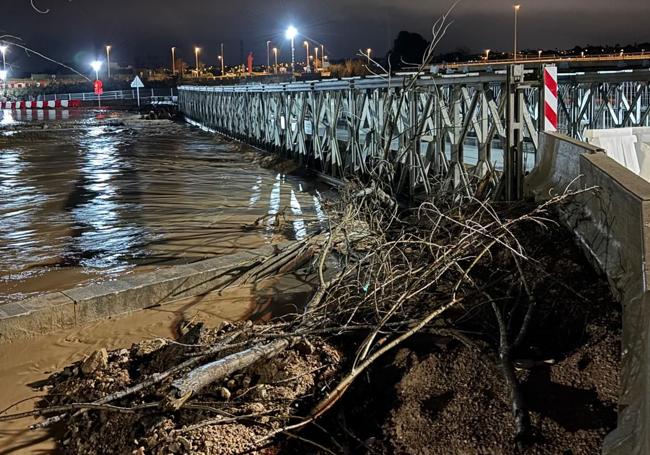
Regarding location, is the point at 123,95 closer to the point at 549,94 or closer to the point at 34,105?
the point at 34,105

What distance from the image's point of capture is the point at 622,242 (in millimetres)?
4082

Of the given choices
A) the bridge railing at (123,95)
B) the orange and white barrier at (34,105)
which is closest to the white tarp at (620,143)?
the orange and white barrier at (34,105)

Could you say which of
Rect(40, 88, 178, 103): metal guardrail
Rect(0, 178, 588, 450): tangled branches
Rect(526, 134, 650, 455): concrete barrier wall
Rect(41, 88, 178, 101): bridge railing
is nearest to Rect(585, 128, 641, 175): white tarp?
Rect(526, 134, 650, 455): concrete barrier wall

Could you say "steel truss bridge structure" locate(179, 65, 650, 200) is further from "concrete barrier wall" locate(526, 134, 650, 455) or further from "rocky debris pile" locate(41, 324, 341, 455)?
"rocky debris pile" locate(41, 324, 341, 455)

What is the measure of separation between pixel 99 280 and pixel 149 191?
6.52 metres

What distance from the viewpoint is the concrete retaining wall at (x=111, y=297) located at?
571cm

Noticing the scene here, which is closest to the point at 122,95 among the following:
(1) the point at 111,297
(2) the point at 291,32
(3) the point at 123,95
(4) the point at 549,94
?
(3) the point at 123,95

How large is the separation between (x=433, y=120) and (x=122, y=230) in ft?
14.7

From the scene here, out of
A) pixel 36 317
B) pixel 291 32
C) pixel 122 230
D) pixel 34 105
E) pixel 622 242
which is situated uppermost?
pixel 291 32

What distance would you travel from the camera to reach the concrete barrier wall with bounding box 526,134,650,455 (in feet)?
9.82

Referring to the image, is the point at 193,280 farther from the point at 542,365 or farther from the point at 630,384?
the point at 630,384

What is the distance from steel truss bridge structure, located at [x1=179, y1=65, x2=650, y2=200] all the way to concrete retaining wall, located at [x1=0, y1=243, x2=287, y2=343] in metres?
2.81

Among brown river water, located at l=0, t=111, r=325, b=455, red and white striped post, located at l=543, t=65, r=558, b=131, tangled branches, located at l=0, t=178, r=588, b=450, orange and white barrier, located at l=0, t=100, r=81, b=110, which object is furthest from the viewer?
orange and white barrier, located at l=0, t=100, r=81, b=110

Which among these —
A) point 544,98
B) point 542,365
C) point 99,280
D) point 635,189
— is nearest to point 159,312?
point 99,280
